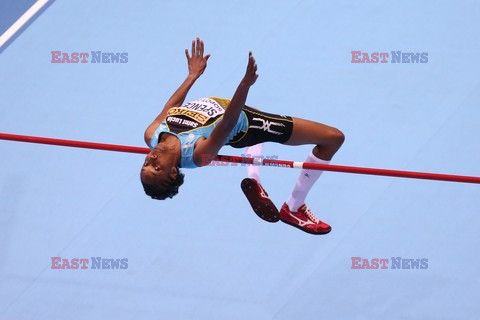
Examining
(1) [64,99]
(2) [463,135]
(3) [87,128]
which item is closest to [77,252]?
(3) [87,128]

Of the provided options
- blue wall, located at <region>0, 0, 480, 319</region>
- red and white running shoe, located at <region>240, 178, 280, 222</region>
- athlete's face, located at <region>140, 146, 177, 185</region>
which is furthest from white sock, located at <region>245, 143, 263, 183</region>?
blue wall, located at <region>0, 0, 480, 319</region>

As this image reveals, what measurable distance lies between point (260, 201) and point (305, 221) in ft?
2.12

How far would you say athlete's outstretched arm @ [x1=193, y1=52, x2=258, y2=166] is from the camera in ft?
16.5

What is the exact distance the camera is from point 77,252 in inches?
297

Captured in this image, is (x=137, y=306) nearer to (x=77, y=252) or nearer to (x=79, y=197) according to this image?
(x=77, y=252)

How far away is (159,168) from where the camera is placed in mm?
5363

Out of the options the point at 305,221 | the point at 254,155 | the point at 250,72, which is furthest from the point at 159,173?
the point at 305,221

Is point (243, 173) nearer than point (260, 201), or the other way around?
point (260, 201)

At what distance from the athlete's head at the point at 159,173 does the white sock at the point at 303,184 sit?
128cm

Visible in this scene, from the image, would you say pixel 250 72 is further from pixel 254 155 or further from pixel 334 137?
pixel 254 155

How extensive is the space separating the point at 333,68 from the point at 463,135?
1715 millimetres

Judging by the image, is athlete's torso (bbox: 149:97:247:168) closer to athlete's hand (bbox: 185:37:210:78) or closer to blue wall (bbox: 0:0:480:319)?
athlete's hand (bbox: 185:37:210:78)

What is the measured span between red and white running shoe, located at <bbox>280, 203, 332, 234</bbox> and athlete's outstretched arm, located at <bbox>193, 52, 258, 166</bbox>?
4.53 feet

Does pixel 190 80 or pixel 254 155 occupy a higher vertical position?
pixel 190 80
